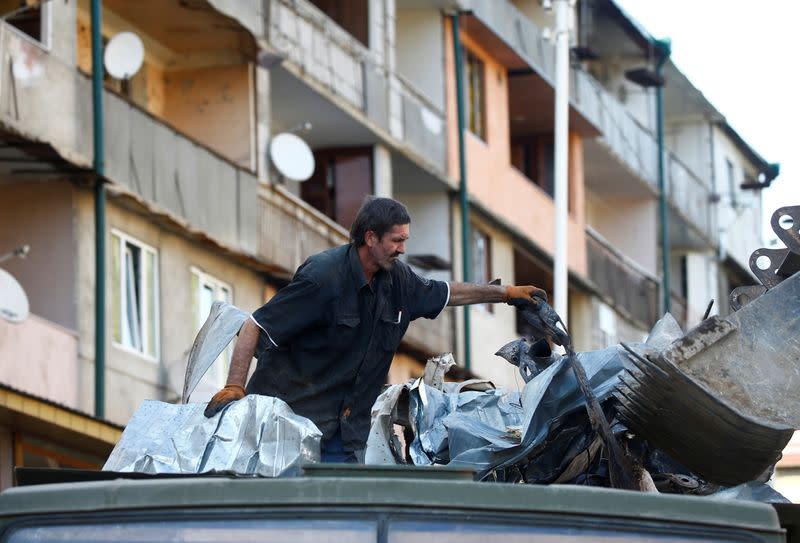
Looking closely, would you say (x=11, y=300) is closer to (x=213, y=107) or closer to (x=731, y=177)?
(x=213, y=107)

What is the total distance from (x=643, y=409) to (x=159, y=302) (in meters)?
20.2

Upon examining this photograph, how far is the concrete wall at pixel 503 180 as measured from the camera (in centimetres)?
3766

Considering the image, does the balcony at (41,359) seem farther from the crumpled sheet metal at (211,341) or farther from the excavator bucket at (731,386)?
the excavator bucket at (731,386)

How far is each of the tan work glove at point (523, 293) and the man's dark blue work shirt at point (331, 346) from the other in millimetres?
415

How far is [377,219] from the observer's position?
8094 millimetres

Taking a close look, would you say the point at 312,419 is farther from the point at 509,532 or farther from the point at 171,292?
the point at 171,292

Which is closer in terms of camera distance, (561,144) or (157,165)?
(157,165)

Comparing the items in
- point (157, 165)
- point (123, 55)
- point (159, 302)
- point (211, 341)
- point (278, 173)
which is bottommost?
point (211, 341)

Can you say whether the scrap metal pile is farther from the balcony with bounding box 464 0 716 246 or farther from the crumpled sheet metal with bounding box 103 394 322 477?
the balcony with bounding box 464 0 716 246

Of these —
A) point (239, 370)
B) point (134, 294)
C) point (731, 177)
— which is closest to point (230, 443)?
point (239, 370)

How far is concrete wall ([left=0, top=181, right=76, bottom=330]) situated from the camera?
25.2 meters

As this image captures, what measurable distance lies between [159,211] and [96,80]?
6.97 ft

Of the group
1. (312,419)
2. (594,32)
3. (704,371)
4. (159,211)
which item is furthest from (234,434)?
(594,32)

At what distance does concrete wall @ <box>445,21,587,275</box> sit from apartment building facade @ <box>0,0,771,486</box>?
0.06m
